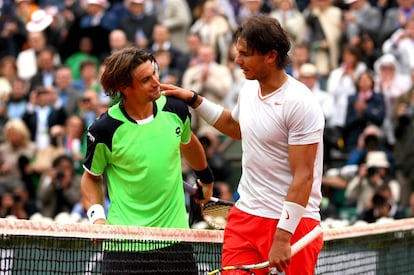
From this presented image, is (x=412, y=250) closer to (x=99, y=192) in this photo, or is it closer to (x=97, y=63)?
(x=99, y=192)

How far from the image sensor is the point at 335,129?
17.4m

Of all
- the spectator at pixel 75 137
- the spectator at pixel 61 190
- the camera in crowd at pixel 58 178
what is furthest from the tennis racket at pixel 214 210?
the spectator at pixel 75 137

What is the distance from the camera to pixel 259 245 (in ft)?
24.6

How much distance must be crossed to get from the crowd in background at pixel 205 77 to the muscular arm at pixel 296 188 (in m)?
7.74

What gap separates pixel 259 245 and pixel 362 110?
9960mm

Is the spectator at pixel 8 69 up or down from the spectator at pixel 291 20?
down

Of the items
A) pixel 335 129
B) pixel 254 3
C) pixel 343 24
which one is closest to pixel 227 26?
pixel 254 3

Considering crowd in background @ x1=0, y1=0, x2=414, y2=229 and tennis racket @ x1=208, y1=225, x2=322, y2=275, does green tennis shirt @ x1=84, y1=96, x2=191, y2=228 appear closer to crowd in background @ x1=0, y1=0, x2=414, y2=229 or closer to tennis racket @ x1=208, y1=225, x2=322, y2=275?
tennis racket @ x1=208, y1=225, x2=322, y2=275

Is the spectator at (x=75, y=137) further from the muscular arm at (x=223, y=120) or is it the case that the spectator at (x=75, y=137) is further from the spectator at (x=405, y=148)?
the muscular arm at (x=223, y=120)

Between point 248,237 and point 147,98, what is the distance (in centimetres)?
122

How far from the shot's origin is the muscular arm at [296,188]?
7.14 meters

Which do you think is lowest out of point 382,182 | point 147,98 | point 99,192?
point 382,182

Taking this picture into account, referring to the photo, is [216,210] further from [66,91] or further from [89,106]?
[66,91]

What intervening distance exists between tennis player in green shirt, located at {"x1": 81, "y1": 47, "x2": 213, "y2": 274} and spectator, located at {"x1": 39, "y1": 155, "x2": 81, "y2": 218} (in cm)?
864
